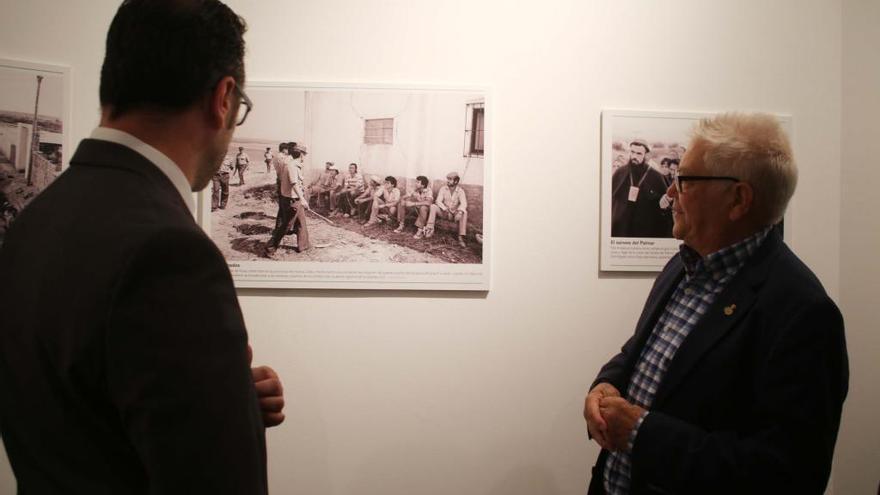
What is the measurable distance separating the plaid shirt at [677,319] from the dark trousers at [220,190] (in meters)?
1.62

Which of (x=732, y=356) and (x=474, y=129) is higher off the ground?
(x=474, y=129)

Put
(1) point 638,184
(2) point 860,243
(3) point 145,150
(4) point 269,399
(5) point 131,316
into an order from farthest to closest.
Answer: (2) point 860,243, (1) point 638,184, (4) point 269,399, (3) point 145,150, (5) point 131,316

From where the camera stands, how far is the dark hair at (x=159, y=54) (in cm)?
82

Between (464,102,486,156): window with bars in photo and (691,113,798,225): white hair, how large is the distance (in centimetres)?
92

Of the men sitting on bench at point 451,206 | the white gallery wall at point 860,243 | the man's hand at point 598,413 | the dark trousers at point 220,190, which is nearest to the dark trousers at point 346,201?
the men sitting on bench at point 451,206

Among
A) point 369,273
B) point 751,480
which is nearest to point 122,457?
point 751,480

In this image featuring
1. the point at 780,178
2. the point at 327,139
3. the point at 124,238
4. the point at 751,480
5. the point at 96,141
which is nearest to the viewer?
the point at 124,238

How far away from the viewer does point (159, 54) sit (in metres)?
0.82

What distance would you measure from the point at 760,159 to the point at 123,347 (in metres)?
1.41

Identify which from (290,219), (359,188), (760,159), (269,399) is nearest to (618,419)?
(760,159)

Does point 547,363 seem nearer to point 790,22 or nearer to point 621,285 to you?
point 621,285

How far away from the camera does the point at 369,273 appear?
6.82 ft

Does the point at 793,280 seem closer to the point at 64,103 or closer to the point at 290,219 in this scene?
the point at 290,219

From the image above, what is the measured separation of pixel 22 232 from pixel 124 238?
9.0 inches
